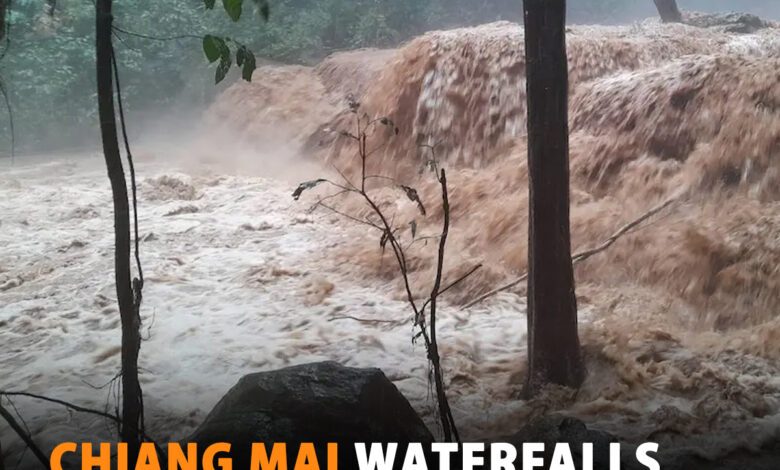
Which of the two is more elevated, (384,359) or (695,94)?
(695,94)

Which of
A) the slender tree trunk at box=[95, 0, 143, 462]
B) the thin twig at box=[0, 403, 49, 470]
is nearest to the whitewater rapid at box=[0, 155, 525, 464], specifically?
the slender tree trunk at box=[95, 0, 143, 462]

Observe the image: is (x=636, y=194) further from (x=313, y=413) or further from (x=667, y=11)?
(x=667, y=11)

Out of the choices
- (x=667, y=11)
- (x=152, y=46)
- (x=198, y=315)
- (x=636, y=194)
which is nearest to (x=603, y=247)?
(x=636, y=194)

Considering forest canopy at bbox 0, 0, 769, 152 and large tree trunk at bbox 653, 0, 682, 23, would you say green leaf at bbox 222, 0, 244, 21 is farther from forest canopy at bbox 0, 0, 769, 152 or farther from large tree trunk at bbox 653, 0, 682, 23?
large tree trunk at bbox 653, 0, 682, 23

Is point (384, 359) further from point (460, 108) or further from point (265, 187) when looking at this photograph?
point (265, 187)

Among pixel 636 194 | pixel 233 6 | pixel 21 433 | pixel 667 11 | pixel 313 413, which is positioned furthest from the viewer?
pixel 667 11

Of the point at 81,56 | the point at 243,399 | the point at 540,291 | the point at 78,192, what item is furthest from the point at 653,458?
the point at 81,56

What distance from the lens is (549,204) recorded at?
2984 millimetres

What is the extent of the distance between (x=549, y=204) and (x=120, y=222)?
1690 mm

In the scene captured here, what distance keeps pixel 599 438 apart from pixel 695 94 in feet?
12.7

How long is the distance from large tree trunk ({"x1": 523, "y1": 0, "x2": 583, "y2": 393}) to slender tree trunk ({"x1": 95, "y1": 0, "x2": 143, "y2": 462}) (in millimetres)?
1612

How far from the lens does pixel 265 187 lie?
823cm

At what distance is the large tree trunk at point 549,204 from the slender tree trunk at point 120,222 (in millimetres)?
1612

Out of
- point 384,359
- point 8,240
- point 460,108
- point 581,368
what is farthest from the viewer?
point 460,108
